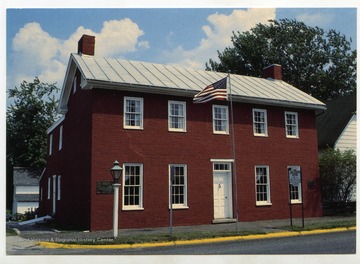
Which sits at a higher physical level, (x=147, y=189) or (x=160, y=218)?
(x=147, y=189)

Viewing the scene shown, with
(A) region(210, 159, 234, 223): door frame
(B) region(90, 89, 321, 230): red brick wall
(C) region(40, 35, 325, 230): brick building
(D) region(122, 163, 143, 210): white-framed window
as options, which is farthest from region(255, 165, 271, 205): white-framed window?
(D) region(122, 163, 143, 210): white-framed window

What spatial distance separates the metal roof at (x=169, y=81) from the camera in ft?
55.9

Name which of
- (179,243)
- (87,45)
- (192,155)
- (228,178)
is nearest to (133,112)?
(192,155)

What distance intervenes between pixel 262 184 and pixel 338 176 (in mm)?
4420

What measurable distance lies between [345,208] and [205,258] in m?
13.0

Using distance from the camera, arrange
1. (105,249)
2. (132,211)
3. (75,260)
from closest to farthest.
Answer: (75,260)
(105,249)
(132,211)

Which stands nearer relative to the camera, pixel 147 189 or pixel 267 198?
pixel 147 189

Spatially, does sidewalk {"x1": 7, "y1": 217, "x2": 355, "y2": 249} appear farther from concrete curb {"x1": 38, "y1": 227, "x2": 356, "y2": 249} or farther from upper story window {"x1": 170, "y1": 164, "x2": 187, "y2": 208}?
upper story window {"x1": 170, "y1": 164, "x2": 187, "y2": 208}

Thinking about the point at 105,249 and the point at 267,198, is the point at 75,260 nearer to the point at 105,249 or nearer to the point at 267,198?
the point at 105,249

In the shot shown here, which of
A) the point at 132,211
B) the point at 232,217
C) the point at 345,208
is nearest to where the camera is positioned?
the point at 132,211

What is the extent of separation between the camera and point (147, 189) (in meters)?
17.2

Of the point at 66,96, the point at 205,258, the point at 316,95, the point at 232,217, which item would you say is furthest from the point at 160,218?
the point at 316,95

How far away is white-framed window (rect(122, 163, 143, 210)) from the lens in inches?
663
